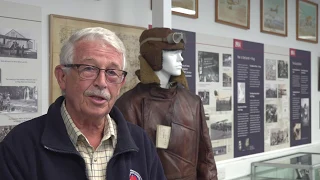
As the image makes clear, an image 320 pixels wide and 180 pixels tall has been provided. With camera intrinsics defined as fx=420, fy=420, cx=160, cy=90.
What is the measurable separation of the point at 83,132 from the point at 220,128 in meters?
2.21

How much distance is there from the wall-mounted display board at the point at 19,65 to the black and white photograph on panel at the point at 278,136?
2426 mm

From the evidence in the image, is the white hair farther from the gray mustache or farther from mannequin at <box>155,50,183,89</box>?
mannequin at <box>155,50,183,89</box>

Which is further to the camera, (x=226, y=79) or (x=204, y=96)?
(x=226, y=79)

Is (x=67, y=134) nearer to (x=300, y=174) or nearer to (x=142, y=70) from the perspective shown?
(x=142, y=70)

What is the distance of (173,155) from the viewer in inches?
Result: 85.1

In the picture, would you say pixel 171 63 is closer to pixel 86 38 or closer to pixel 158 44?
pixel 158 44

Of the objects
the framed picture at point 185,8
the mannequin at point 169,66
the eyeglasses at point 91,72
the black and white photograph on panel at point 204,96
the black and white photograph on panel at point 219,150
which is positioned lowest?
the black and white photograph on panel at point 219,150

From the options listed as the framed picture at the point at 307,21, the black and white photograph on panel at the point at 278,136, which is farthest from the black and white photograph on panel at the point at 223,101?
the framed picture at the point at 307,21

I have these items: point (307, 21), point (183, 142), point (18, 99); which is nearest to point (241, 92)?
point (307, 21)

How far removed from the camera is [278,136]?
4.00 m

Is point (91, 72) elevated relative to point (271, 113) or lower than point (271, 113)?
elevated

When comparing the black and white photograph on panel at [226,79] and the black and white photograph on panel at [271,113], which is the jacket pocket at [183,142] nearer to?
the black and white photograph on panel at [226,79]

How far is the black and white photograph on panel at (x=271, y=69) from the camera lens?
388cm

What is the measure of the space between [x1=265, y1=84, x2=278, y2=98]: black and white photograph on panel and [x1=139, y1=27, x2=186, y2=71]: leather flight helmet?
1935 millimetres
